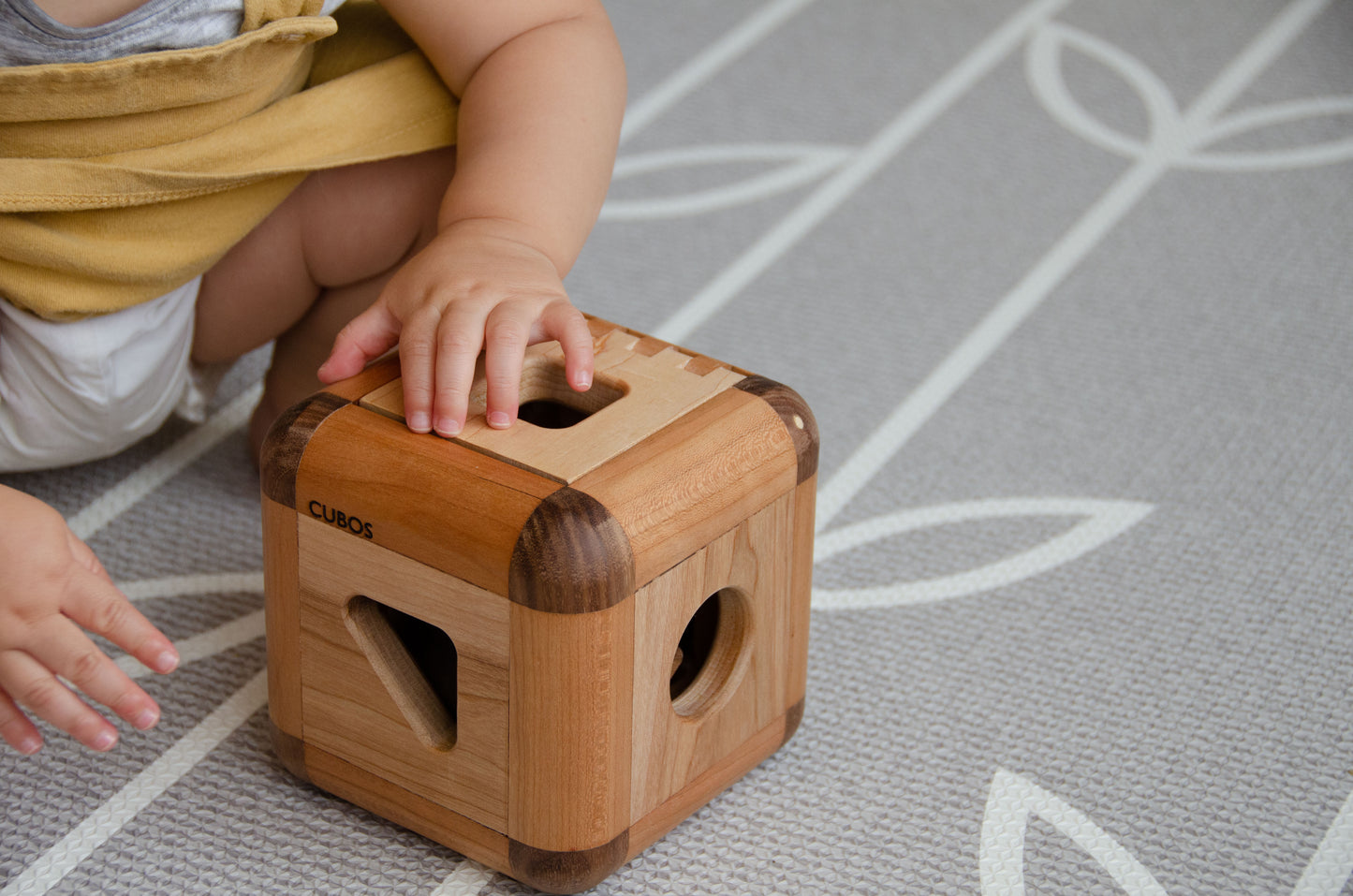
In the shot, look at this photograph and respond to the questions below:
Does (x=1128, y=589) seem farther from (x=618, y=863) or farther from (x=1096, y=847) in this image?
(x=618, y=863)

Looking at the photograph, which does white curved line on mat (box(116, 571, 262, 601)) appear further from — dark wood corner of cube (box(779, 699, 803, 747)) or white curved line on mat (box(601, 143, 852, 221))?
white curved line on mat (box(601, 143, 852, 221))

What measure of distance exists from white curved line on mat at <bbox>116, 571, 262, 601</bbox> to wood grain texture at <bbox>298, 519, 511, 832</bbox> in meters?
0.16

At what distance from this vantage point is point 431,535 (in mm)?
518

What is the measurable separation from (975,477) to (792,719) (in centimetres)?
24

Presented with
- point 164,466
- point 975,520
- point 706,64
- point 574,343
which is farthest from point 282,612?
point 706,64

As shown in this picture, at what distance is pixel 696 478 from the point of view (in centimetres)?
53

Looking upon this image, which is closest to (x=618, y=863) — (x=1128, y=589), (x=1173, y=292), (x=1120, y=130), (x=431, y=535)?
(x=431, y=535)

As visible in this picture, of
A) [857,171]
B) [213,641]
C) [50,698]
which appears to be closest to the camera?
[50,698]

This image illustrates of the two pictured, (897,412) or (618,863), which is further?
(897,412)

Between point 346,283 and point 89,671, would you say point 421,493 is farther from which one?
point 346,283

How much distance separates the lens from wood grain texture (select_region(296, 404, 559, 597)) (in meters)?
0.51

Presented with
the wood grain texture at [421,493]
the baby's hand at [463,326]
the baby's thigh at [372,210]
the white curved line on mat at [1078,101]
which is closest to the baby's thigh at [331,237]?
the baby's thigh at [372,210]

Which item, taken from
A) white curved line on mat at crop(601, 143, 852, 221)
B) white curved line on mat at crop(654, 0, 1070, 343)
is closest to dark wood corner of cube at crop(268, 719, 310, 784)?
white curved line on mat at crop(654, 0, 1070, 343)

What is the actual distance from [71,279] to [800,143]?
627 mm
